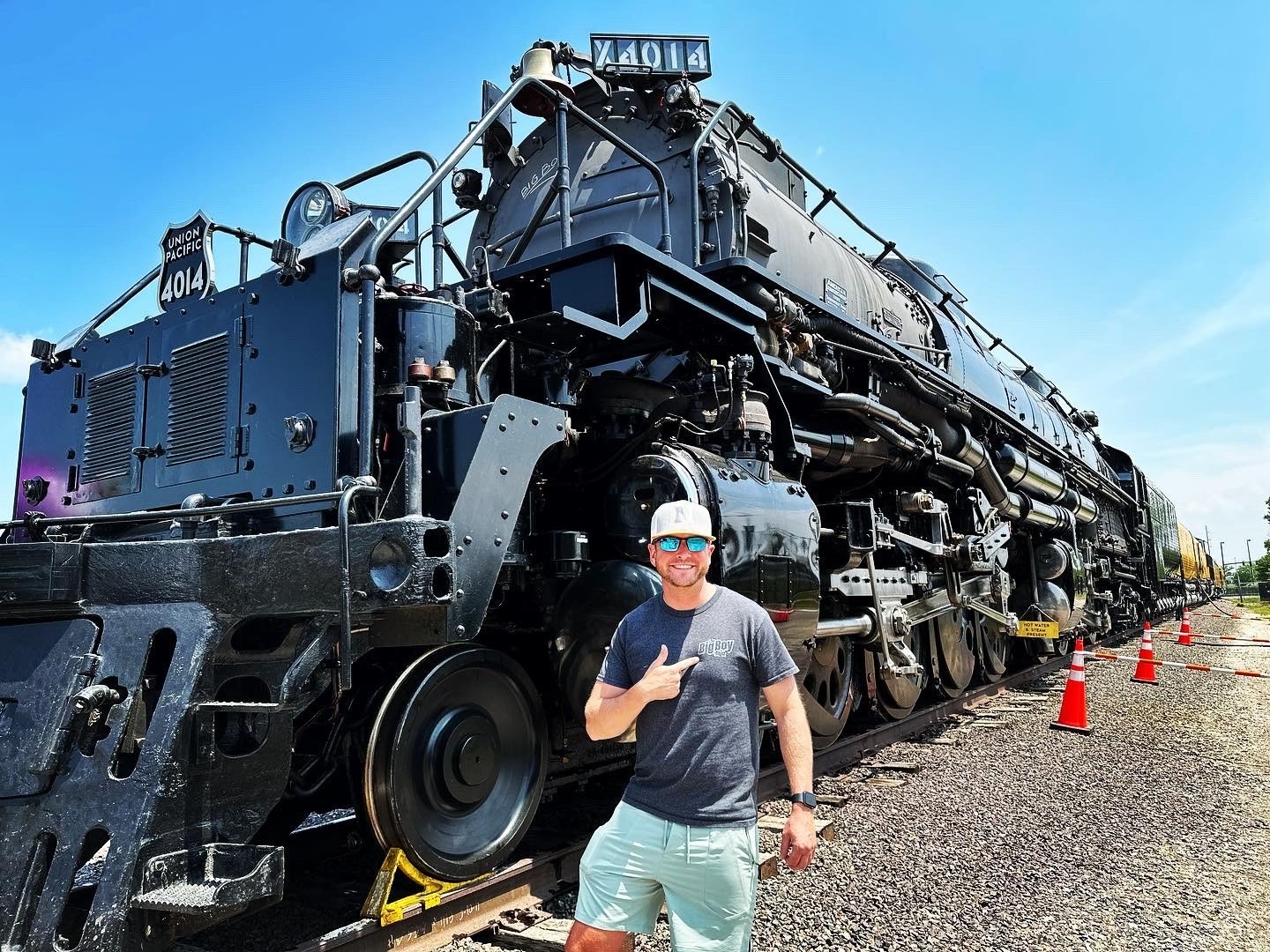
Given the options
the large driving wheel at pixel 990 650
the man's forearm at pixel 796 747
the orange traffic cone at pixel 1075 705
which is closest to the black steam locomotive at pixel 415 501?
the man's forearm at pixel 796 747

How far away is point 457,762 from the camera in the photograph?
3607 mm

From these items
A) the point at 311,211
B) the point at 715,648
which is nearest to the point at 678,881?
the point at 715,648

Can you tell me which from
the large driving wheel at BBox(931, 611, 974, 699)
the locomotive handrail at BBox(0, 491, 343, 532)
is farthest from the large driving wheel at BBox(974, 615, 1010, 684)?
the locomotive handrail at BBox(0, 491, 343, 532)

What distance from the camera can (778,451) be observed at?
221 inches

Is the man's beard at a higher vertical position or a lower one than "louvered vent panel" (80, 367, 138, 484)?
lower

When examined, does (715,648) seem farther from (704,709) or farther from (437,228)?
(437,228)

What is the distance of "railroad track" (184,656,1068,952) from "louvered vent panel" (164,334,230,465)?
182 centimetres

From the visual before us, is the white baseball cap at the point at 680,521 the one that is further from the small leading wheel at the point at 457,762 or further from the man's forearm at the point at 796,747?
the small leading wheel at the point at 457,762

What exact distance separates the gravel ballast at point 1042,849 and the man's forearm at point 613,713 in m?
1.50

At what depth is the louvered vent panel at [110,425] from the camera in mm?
4277

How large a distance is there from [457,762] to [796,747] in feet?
5.71

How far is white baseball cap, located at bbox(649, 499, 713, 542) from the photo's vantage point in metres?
2.37

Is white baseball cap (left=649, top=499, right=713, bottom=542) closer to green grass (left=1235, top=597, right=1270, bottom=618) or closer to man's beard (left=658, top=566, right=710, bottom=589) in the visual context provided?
man's beard (left=658, top=566, right=710, bottom=589)

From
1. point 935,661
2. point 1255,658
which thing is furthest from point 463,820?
point 1255,658
